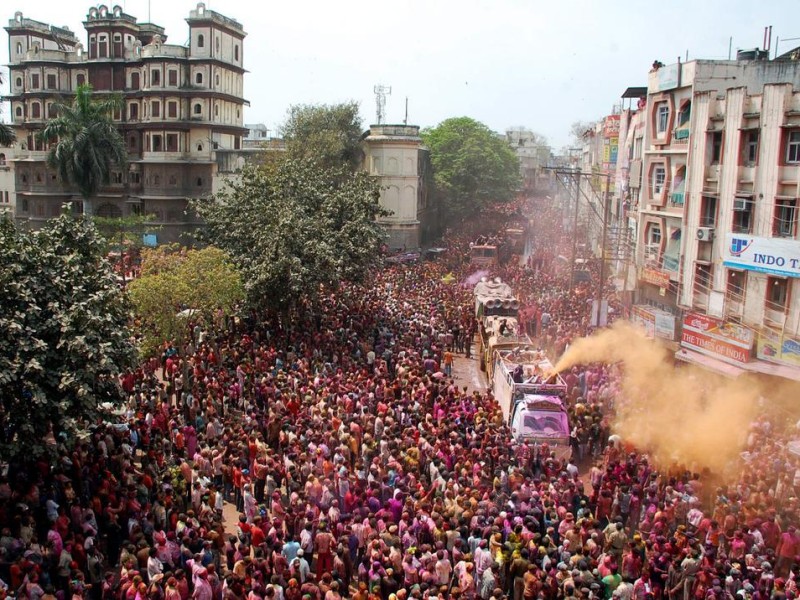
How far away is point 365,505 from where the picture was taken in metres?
13.3

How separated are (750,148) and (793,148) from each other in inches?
63.2

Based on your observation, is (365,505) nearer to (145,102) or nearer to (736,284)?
(736,284)

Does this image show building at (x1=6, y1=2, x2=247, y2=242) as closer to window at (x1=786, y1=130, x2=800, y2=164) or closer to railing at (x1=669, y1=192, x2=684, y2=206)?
railing at (x1=669, y1=192, x2=684, y2=206)

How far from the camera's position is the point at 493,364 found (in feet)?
76.4

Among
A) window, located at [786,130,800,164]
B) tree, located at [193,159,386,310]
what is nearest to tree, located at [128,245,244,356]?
tree, located at [193,159,386,310]

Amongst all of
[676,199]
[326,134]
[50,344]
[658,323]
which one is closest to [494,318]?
[658,323]

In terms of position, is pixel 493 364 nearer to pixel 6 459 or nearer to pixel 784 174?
pixel 784 174

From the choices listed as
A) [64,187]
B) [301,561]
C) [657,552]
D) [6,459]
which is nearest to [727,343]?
[657,552]

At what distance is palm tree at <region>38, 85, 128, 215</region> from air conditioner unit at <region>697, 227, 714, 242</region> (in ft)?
113

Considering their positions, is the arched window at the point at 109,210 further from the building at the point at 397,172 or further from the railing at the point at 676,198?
the railing at the point at 676,198

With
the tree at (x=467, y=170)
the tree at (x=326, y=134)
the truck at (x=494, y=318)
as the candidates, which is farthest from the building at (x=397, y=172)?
the truck at (x=494, y=318)

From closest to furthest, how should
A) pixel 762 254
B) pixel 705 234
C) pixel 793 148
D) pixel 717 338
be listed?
1. pixel 717 338
2. pixel 793 148
3. pixel 762 254
4. pixel 705 234

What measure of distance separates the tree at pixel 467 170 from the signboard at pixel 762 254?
39009 mm

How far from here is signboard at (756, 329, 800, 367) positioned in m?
20.9
